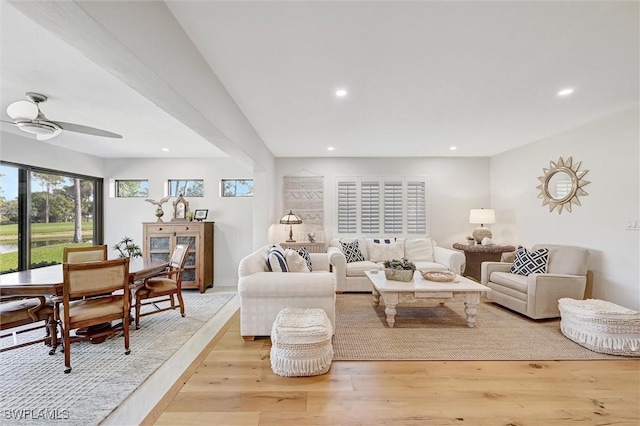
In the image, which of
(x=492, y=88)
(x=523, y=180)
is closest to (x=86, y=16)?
(x=492, y=88)

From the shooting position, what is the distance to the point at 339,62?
7.19 feet

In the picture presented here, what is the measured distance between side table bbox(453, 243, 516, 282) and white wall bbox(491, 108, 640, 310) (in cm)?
53

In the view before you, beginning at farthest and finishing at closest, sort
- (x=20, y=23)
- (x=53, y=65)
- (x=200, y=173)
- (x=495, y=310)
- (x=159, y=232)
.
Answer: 1. (x=200, y=173)
2. (x=159, y=232)
3. (x=495, y=310)
4. (x=53, y=65)
5. (x=20, y=23)

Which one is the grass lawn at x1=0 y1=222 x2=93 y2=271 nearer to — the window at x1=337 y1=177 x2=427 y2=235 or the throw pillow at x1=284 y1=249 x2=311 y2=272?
the throw pillow at x1=284 y1=249 x2=311 y2=272

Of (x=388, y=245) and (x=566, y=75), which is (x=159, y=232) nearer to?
(x=388, y=245)

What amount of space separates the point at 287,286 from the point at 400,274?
1.48 meters

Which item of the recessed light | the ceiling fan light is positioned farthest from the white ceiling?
the ceiling fan light

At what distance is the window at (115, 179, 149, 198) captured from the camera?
5418 mm

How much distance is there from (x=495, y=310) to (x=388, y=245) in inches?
74.9

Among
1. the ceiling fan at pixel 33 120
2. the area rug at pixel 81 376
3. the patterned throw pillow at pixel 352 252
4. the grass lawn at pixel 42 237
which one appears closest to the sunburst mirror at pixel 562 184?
the patterned throw pillow at pixel 352 252

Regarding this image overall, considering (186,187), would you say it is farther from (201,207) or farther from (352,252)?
(352,252)

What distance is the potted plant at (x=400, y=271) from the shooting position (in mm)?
3389

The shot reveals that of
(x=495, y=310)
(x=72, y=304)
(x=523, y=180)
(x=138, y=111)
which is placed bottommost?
(x=495, y=310)

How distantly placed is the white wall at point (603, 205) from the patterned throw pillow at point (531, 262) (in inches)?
20.4
